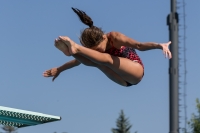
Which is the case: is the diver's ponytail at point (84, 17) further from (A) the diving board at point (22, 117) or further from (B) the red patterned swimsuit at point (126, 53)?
(A) the diving board at point (22, 117)

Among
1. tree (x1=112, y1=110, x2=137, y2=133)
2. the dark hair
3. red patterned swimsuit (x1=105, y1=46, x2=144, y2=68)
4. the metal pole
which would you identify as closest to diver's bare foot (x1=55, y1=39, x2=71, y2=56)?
the dark hair

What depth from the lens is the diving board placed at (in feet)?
42.2

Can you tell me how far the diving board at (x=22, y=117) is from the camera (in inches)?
507

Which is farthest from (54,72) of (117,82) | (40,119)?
(40,119)

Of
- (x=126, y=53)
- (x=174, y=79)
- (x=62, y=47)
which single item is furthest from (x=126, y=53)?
(x=174, y=79)

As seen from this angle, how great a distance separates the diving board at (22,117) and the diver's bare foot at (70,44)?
18.8ft

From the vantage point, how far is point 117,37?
7.73 meters

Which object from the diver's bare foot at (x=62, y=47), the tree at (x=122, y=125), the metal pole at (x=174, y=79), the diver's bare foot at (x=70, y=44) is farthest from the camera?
the tree at (x=122, y=125)

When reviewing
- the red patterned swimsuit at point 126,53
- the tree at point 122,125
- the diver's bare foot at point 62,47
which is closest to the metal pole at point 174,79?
the red patterned swimsuit at point 126,53

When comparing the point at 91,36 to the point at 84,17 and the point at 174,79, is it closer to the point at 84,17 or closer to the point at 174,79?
the point at 84,17

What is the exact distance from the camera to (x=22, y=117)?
1351cm

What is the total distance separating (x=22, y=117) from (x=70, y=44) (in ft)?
21.8

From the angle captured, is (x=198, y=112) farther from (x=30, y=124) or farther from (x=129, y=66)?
(x=129, y=66)

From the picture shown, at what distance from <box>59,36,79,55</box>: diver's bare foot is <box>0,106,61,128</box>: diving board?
5718mm
